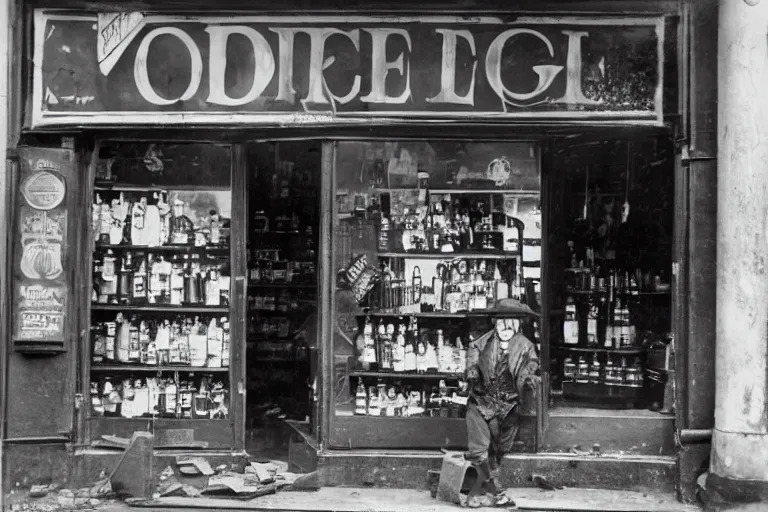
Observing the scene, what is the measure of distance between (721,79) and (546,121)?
155 centimetres

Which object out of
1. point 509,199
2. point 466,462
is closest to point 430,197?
point 509,199

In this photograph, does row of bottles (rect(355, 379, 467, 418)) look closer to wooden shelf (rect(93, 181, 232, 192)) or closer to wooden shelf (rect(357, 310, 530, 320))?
wooden shelf (rect(357, 310, 530, 320))

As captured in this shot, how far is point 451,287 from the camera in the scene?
7.80 m

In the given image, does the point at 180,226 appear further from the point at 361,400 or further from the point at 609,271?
the point at 609,271

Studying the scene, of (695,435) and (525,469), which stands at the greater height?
(695,435)

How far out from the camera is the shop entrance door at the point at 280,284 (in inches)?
354

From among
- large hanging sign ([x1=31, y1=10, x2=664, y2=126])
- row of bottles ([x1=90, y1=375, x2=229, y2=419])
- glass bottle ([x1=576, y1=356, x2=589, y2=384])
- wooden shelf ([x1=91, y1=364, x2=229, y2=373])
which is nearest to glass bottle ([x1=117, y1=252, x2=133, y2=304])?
wooden shelf ([x1=91, y1=364, x2=229, y2=373])

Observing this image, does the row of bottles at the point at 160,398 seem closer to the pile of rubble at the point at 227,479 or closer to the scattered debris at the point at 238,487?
the pile of rubble at the point at 227,479

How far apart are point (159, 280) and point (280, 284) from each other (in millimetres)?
1662

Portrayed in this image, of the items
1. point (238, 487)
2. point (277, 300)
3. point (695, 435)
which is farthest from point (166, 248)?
point (695, 435)

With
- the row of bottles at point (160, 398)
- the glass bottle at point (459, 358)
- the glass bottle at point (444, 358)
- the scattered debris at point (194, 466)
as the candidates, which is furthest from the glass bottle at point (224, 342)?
the glass bottle at point (459, 358)

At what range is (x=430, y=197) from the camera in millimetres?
7816

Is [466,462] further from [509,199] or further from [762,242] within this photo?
[762,242]

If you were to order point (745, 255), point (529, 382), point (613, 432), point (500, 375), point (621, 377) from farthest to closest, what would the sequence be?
1. point (621, 377)
2. point (613, 432)
3. point (500, 375)
4. point (529, 382)
5. point (745, 255)
